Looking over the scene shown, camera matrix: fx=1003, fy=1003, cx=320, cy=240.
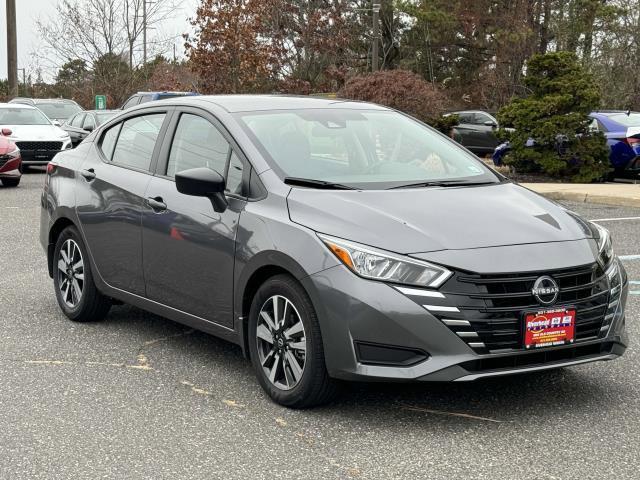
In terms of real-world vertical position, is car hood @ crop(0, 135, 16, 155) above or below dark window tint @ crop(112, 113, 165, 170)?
below

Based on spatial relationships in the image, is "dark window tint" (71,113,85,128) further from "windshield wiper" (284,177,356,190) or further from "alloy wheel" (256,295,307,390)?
"alloy wheel" (256,295,307,390)

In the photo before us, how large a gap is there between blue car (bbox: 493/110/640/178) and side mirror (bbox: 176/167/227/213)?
1464cm

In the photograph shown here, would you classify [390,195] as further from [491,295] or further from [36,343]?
[36,343]

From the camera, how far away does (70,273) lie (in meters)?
6.99

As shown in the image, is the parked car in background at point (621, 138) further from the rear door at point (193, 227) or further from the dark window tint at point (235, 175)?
the dark window tint at point (235, 175)

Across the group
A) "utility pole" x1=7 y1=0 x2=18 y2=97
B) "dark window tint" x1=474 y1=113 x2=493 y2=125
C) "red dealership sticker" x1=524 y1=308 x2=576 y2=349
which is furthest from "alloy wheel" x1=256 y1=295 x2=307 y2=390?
"utility pole" x1=7 y1=0 x2=18 y2=97

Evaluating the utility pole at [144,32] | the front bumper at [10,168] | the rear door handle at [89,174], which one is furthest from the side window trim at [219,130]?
the utility pole at [144,32]

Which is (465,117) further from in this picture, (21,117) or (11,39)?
(11,39)

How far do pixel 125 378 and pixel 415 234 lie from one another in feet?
6.32

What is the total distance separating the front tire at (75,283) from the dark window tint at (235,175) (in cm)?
→ 168

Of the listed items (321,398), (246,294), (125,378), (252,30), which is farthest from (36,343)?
(252,30)

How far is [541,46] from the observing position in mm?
36812

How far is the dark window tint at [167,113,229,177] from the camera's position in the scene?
223 inches

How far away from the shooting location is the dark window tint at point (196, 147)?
5.68m
